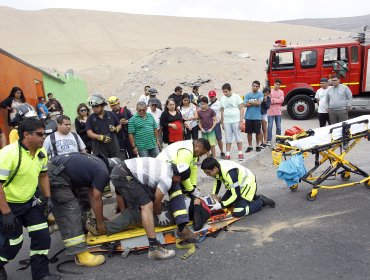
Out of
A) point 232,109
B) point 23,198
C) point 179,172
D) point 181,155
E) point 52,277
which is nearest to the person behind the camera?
point 23,198

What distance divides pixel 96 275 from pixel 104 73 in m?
32.3

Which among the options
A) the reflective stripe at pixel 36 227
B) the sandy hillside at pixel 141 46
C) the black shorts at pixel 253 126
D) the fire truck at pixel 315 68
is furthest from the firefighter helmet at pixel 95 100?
the sandy hillside at pixel 141 46

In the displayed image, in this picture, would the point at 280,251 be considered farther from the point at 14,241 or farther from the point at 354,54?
the point at 354,54

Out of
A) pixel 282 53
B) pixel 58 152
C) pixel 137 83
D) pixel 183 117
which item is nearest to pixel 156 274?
pixel 58 152

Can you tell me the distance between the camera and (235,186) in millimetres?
4910

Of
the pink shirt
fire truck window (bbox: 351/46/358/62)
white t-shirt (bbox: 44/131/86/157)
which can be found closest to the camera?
white t-shirt (bbox: 44/131/86/157)

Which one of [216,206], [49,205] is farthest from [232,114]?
[49,205]

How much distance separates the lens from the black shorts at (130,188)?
4.14 metres

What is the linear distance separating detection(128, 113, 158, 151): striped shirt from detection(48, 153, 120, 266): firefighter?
2.34 metres

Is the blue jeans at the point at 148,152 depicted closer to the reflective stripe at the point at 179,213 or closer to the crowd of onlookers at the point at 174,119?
the crowd of onlookers at the point at 174,119

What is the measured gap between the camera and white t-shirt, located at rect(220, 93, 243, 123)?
7.83 m

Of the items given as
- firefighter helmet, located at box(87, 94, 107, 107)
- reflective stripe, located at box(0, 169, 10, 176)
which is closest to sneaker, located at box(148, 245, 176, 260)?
reflective stripe, located at box(0, 169, 10, 176)

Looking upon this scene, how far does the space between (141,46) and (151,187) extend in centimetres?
5582

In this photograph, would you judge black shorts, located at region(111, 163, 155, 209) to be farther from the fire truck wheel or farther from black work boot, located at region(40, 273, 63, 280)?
the fire truck wheel
